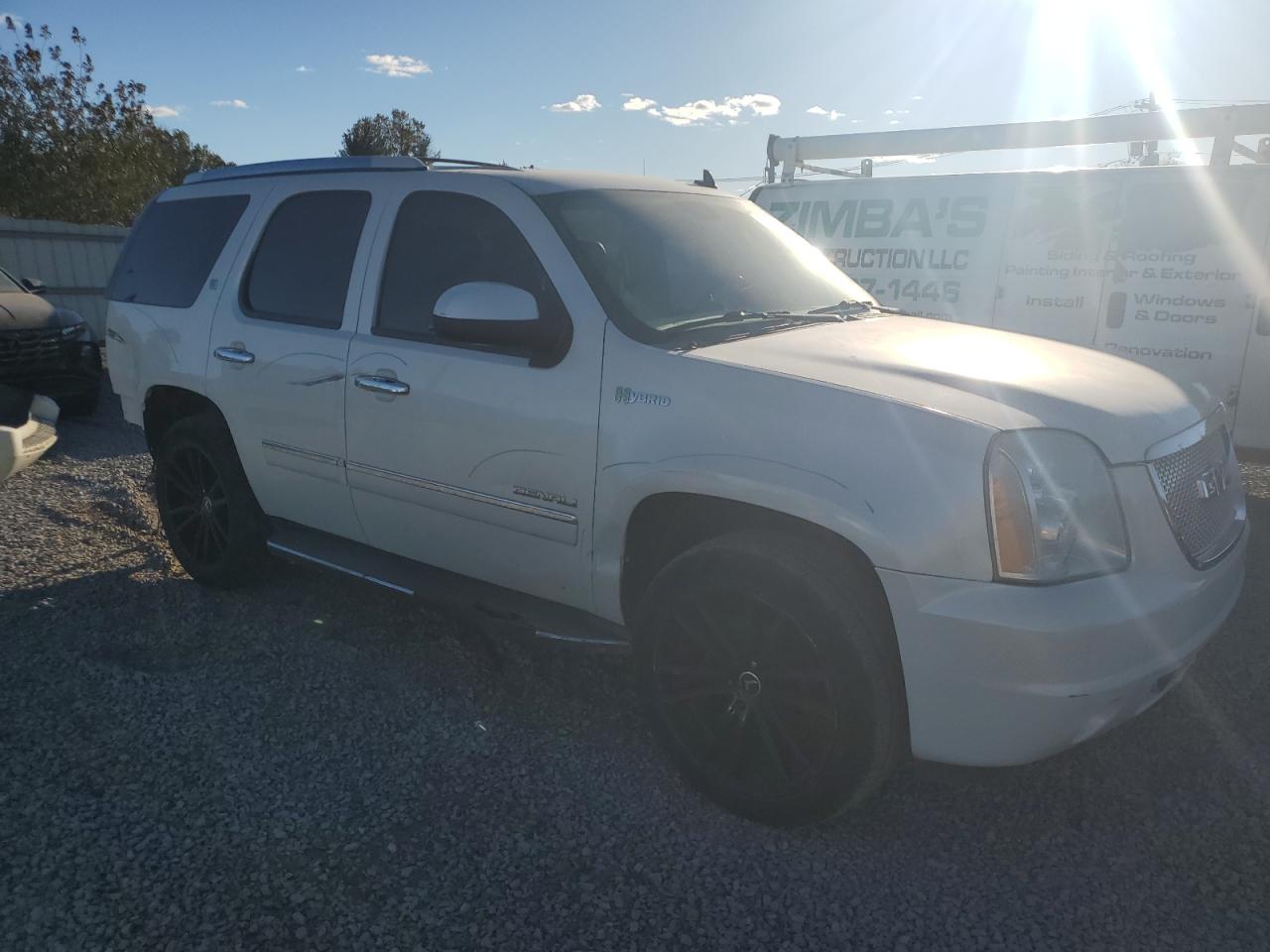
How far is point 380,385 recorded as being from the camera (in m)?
3.77

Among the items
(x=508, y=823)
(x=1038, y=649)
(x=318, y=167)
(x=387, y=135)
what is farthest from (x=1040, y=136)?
(x=387, y=135)

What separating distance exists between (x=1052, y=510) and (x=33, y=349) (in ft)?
30.8

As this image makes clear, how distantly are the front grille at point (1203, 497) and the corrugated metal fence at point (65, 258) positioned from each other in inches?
635

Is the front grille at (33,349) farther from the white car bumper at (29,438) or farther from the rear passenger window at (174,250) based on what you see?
the rear passenger window at (174,250)

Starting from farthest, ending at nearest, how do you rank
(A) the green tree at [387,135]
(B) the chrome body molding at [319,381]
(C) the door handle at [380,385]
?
(A) the green tree at [387,135] < (B) the chrome body molding at [319,381] < (C) the door handle at [380,385]

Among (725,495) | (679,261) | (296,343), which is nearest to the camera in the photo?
(725,495)

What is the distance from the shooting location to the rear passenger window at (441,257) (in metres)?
3.55

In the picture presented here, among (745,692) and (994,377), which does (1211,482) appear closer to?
(994,377)

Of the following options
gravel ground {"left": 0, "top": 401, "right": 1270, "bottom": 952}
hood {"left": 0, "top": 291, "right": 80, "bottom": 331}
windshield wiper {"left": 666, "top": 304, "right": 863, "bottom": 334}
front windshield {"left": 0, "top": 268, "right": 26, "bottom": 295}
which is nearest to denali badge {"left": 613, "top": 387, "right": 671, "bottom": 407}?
windshield wiper {"left": 666, "top": 304, "right": 863, "bottom": 334}

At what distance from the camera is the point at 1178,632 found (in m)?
2.67

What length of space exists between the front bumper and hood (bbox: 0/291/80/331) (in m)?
9.14

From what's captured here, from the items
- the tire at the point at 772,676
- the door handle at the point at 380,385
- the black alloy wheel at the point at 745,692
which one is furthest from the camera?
the door handle at the point at 380,385

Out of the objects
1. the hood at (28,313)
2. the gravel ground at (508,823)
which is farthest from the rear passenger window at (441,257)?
the hood at (28,313)

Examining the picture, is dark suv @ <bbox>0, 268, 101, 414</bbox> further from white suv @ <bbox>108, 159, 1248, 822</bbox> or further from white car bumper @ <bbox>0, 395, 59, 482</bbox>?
white suv @ <bbox>108, 159, 1248, 822</bbox>
